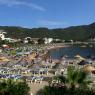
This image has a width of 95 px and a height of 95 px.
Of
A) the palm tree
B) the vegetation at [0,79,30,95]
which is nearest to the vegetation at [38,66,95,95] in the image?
the palm tree

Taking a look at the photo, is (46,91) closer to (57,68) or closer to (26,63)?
(57,68)

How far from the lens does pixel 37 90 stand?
24.0 meters

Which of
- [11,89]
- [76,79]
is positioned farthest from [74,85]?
[11,89]

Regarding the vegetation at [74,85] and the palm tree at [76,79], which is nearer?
the vegetation at [74,85]

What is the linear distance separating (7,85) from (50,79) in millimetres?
9226

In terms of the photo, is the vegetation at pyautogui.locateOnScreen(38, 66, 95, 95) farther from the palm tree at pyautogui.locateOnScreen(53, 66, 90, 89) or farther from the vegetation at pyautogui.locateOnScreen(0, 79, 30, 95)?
the vegetation at pyautogui.locateOnScreen(0, 79, 30, 95)

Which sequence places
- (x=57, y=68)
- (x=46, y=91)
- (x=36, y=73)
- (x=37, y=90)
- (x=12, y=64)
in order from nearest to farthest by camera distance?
1. (x=46, y=91)
2. (x=37, y=90)
3. (x=36, y=73)
4. (x=57, y=68)
5. (x=12, y=64)

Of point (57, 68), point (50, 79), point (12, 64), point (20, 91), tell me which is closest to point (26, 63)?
point (12, 64)

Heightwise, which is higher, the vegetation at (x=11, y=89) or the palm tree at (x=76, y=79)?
the palm tree at (x=76, y=79)

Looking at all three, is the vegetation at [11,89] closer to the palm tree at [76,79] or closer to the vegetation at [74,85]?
the vegetation at [74,85]

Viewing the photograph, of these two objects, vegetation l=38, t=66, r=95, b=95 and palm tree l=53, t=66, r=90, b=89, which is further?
palm tree l=53, t=66, r=90, b=89

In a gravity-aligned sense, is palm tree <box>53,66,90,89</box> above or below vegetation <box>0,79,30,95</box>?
above

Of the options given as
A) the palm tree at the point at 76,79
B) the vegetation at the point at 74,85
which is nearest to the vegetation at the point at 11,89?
the vegetation at the point at 74,85

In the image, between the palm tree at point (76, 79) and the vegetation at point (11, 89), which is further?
the palm tree at point (76, 79)
